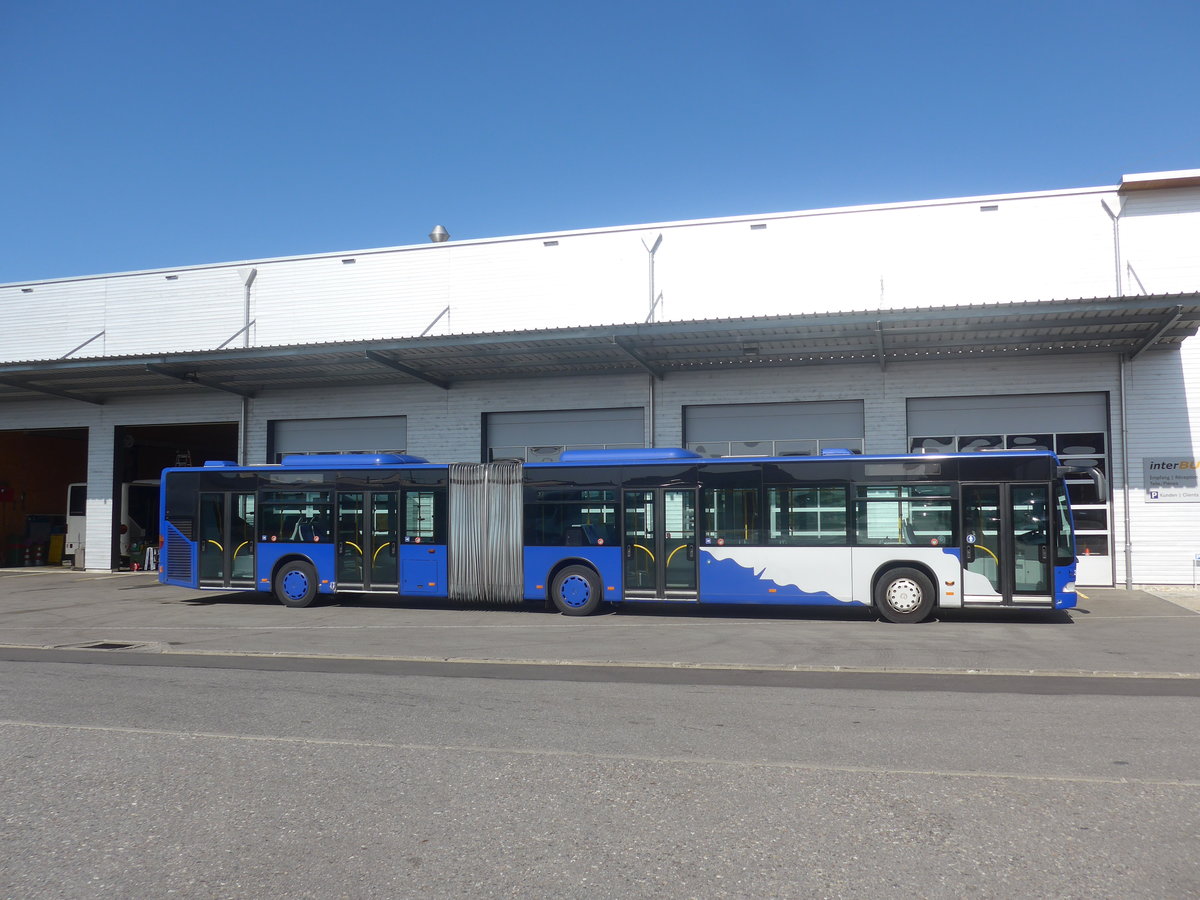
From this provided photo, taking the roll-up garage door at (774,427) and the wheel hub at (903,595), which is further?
the roll-up garage door at (774,427)

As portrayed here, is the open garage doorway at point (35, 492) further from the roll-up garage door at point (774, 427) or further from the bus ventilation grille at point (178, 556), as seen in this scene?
the roll-up garage door at point (774, 427)

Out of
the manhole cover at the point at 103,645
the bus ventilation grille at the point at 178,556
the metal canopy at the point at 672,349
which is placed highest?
the metal canopy at the point at 672,349

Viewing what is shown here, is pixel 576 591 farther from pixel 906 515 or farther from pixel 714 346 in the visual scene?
pixel 714 346

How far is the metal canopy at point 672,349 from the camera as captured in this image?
17203 millimetres

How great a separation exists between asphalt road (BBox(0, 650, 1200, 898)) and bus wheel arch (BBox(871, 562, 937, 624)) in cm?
552

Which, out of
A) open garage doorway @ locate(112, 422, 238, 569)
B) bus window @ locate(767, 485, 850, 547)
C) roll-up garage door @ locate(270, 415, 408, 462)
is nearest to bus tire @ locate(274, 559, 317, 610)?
roll-up garage door @ locate(270, 415, 408, 462)

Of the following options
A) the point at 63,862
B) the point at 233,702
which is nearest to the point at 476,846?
the point at 63,862

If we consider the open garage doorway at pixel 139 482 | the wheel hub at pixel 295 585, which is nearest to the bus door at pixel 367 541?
the wheel hub at pixel 295 585

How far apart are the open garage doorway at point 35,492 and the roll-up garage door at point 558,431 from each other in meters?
15.7

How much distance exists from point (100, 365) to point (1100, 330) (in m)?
21.4

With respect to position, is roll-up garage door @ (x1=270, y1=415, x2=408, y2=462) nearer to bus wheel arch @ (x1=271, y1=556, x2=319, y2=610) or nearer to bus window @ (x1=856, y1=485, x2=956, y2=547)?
bus wheel arch @ (x1=271, y1=556, x2=319, y2=610)

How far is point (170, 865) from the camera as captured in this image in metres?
4.40

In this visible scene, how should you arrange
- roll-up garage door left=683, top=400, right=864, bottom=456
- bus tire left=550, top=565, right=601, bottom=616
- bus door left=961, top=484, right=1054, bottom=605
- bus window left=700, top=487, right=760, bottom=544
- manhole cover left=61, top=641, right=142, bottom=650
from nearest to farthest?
manhole cover left=61, top=641, right=142, bottom=650
bus door left=961, top=484, right=1054, bottom=605
bus window left=700, top=487, right=760, bottom=544
bus tire left=550, top=565, right=601, bottom=616
roll-up garage door left=683, top=400, right=864, bottom=456

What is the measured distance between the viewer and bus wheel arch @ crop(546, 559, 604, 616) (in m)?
16.2
